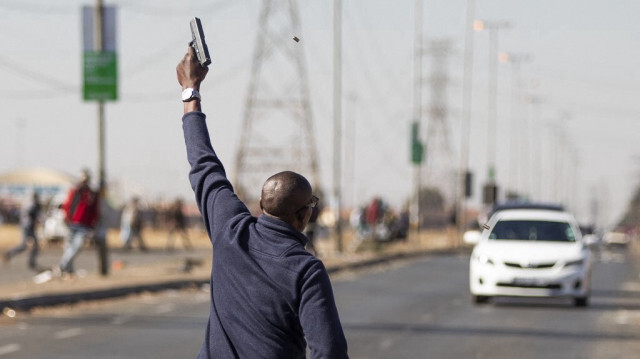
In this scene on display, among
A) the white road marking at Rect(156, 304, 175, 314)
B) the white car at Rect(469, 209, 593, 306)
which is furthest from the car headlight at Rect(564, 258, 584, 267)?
the white road marking at Rect(156, 304, 175, 314)

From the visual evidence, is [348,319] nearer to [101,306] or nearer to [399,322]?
[399,322]

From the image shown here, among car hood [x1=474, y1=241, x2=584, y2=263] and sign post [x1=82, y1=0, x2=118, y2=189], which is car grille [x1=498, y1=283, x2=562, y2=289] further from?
sign post [x1=82, y1=0, x2=118, y2=189]

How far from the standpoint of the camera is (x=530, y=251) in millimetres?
16656

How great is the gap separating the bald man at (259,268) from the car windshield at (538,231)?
10.7 metres

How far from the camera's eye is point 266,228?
508 cm

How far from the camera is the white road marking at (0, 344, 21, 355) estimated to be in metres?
16.2

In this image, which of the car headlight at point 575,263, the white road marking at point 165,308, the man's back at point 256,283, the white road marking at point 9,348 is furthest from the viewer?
the white road marking at point 165,308

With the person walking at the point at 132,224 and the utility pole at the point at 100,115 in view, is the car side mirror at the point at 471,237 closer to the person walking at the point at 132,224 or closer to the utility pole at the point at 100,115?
the utility pole at the point at 100,115

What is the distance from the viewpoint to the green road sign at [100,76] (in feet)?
92.4

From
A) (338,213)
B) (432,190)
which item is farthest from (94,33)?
(432,190)

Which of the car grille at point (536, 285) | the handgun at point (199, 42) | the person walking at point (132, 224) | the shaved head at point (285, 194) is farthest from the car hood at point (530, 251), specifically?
the person walking at point (132, 224)

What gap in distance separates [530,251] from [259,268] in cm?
1197

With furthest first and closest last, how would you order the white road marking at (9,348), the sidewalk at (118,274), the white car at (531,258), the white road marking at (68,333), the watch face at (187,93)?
the sidewalk at (118,274), the white road marking at (68,333), the white road marking at (9,348), the white car at (531,258), the watch face at (187,93)

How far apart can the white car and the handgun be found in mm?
8856
